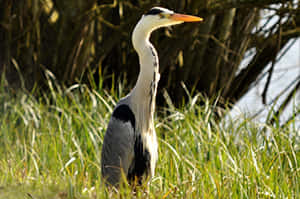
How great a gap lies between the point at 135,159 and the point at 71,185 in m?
0.73

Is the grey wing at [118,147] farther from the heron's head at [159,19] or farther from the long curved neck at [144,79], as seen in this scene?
the heron's head at [159,19]

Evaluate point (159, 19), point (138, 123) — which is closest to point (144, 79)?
point (138, 123)

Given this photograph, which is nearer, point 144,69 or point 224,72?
point 144,69

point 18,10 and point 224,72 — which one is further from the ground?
point 18,10

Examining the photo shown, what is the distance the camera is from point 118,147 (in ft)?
11.5

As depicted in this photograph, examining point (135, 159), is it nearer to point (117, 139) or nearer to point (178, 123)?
point (117, 139)

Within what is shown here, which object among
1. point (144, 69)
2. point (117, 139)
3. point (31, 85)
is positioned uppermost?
point (144, 69)

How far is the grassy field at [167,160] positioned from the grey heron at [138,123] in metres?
0.16

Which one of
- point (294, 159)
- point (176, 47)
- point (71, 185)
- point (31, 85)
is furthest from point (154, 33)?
point (71, 185)

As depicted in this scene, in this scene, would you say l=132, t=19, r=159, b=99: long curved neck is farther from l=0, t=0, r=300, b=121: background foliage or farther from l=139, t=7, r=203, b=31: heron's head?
l=0, t=0, r=300, b=121: background foliage

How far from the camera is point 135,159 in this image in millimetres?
3512

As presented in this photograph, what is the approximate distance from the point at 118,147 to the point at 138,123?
233 millimetres

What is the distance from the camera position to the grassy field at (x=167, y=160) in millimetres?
3207

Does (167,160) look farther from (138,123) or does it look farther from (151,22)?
(151,22)
